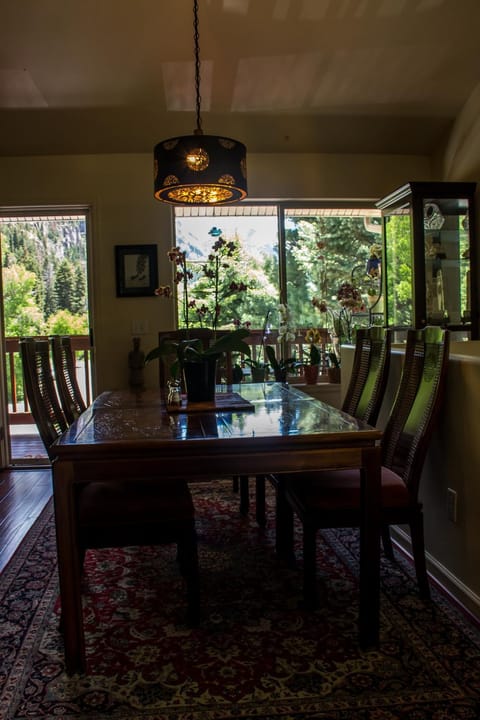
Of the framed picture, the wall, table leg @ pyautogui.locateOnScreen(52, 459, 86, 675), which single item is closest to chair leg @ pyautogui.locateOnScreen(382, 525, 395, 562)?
table leg @ pyautogui.locateOnScreen(52, 459, 86, 675)

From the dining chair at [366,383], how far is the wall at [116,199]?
1.73 m

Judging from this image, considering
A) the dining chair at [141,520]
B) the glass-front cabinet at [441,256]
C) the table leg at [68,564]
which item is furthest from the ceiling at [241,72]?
the table leg at [68,564]

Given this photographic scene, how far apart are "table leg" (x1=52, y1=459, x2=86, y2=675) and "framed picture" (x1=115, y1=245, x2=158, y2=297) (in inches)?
113

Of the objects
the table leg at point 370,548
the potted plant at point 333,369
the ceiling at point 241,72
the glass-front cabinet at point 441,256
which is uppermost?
the ceiling at point 241,72

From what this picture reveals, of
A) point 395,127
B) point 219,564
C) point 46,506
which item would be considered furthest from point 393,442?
point 395,127

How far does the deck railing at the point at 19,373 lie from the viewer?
185 inches

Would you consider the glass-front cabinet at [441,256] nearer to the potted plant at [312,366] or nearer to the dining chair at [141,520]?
the potted plant at [312,366]

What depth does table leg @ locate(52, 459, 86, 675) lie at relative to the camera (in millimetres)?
1680

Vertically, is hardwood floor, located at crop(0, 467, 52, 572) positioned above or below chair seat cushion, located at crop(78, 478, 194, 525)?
below

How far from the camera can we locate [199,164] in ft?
7.34

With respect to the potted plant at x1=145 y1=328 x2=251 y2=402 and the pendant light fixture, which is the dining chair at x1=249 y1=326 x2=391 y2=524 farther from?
the pendant light fixture

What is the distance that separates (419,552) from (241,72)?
9.79 ft

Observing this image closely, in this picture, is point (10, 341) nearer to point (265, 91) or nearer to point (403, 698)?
point (265, 91)

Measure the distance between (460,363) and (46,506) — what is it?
8.55ft
